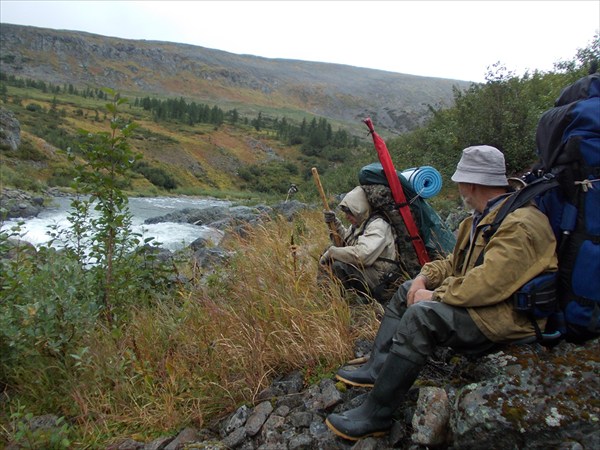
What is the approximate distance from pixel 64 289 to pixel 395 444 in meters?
3.01

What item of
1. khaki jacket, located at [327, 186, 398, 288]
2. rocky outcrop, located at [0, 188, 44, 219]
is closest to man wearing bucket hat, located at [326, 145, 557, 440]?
khaki jacket, located at [327, 186, 398, 288]

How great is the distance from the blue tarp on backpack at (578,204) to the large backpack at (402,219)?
1819 millimetres

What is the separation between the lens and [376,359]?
294 cm

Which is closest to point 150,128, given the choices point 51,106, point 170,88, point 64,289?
point 51,106

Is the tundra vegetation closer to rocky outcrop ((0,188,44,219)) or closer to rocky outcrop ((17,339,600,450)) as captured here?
rocky outcrop ((17,339,600,450))

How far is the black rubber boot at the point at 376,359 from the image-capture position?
2.91 meters

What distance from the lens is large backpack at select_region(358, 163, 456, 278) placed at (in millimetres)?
4148

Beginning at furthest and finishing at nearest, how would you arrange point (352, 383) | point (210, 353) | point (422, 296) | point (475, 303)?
point (210, 353) → point (352, 383) → point (422, 296) → point (475, 303)

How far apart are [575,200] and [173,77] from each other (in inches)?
7312

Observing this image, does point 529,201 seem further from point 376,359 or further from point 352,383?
point 352,383

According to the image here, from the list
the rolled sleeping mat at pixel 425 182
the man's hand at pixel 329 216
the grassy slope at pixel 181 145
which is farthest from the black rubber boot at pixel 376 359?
the grassy slope at pixel 181 145

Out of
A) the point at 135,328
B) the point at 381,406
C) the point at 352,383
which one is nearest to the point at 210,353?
the point at 135,328

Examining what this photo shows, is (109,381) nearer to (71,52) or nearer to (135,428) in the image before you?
(135,428)

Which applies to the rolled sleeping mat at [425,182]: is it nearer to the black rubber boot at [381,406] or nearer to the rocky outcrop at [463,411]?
the rocky outcrop at [463,411]
